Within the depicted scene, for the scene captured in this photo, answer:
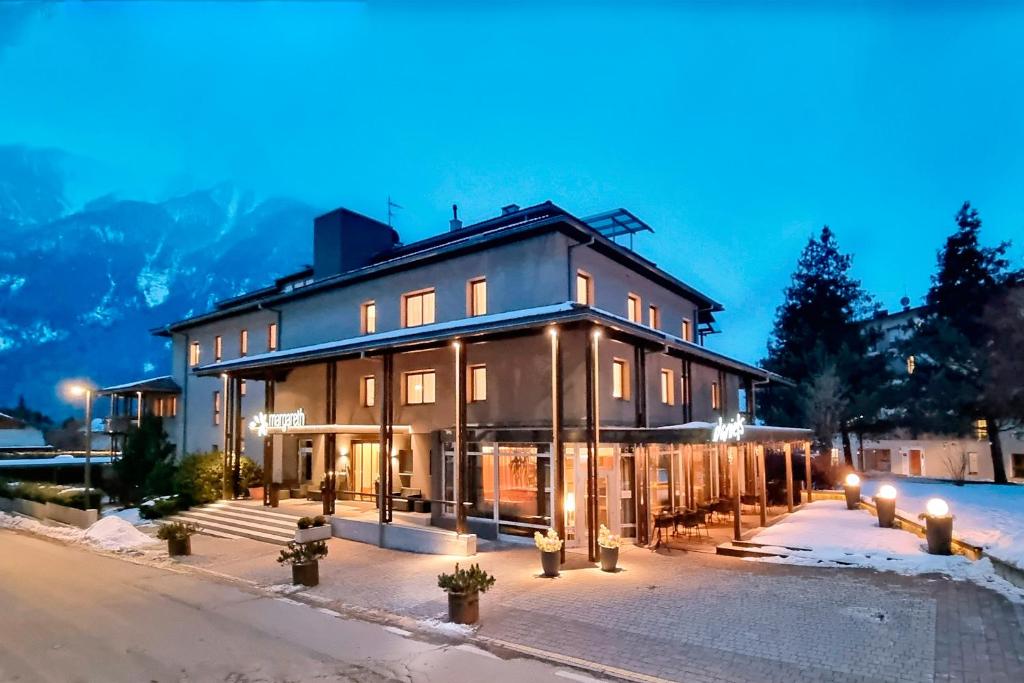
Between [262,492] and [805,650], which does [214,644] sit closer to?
[805,650]

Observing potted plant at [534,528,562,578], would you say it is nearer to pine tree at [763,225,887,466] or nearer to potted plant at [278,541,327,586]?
potted plant at [278,541,327,586]

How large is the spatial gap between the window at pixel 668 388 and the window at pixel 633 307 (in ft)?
7.09

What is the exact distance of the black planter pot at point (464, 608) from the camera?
972 cm

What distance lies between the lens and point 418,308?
831 inches

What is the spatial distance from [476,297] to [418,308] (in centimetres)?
258

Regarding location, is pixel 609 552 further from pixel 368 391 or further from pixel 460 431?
pixel 368 391

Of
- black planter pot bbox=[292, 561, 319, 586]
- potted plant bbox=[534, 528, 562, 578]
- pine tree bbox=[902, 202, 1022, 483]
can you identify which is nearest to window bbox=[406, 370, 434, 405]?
black planter pot bbox=[292, 561, 319, 586]

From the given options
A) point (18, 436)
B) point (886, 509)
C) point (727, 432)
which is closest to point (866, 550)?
point (886, 509)

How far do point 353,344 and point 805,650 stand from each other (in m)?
13.8

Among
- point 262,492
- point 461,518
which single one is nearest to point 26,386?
point 262,492

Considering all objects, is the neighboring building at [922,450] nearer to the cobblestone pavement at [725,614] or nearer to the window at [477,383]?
the window at [477,383]

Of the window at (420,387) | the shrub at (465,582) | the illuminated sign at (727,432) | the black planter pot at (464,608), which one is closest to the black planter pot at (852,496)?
the illuminated sign at (727,432)

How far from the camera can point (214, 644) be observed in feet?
29.7

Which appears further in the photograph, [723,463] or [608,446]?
[723,463]
